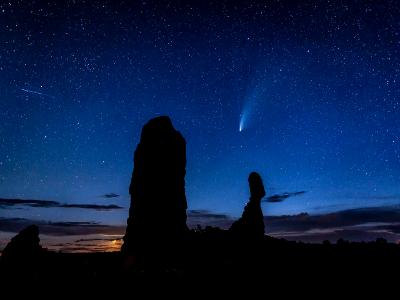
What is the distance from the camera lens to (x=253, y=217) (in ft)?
159

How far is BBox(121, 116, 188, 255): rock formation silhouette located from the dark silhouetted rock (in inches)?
478

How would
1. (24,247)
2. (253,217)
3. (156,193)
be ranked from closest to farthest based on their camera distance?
1. (156,193)
2. (24,247)
3. (253,217)

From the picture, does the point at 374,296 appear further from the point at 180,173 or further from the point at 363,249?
the point at 180,173

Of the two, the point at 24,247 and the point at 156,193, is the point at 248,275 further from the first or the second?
the point at 24,247

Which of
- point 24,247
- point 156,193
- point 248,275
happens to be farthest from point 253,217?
point 24,247

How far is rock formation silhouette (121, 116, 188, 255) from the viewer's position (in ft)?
134

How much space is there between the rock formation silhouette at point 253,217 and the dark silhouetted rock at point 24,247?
78.0 ft

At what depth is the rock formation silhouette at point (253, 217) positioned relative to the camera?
4725cm

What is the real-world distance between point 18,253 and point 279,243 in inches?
1221

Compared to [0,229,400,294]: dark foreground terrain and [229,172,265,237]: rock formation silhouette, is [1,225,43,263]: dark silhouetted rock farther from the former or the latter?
[229,172,265,237]: rock formation silhouette

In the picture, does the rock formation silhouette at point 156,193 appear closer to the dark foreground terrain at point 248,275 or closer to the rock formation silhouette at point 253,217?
the dark foreground terrain at point 248,275

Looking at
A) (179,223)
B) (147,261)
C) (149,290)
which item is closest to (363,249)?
(179,223)

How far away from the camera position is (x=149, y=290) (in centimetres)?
2233

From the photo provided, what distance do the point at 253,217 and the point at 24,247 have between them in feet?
91.8
